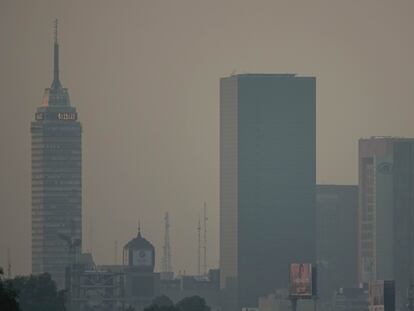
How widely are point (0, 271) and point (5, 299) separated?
5.30 ft

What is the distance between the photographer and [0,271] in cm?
13325

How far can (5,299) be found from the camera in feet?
434
